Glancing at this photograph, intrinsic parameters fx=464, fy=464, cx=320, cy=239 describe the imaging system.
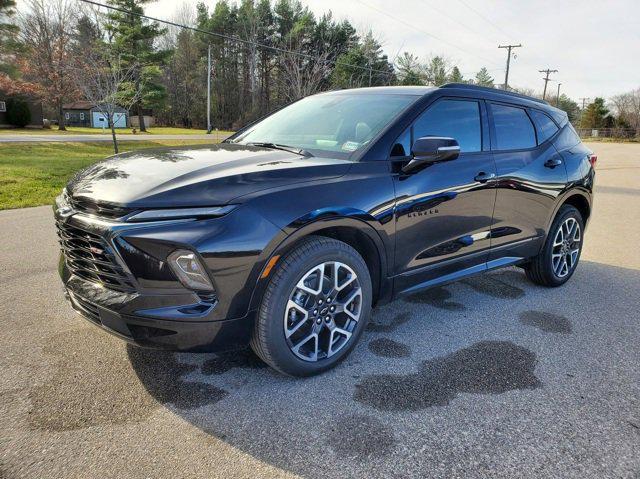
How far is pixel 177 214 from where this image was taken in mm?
2256

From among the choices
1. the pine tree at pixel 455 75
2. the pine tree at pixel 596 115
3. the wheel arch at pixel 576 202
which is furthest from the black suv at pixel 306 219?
the pine tree at pixel 596 115

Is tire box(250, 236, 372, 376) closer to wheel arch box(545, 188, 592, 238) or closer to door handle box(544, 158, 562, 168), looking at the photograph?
door handle box(544, 158, 562, 168)

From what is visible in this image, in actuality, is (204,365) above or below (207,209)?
below

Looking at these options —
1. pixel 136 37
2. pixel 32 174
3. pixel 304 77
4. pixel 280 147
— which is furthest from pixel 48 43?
pixel 280 147

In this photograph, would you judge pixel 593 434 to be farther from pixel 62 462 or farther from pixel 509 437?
pixel 62 462

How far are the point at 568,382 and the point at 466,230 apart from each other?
1211 millimetres

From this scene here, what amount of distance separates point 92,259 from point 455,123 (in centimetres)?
262

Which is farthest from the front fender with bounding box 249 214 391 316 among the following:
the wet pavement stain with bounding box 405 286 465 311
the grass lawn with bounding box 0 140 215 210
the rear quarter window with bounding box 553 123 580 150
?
the grass lawn with bounding box 0 140 215 210

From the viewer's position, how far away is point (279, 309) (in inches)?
97.8

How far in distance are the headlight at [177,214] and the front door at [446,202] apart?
47.5 inches

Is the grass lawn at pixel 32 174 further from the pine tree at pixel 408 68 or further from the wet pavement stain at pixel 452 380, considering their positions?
the pine tree at pixel 408 68

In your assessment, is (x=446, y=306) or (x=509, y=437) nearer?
(x=509, y=437)

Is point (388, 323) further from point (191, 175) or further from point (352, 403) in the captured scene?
point (191, 175)

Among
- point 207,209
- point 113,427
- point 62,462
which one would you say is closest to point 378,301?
point 207,209
